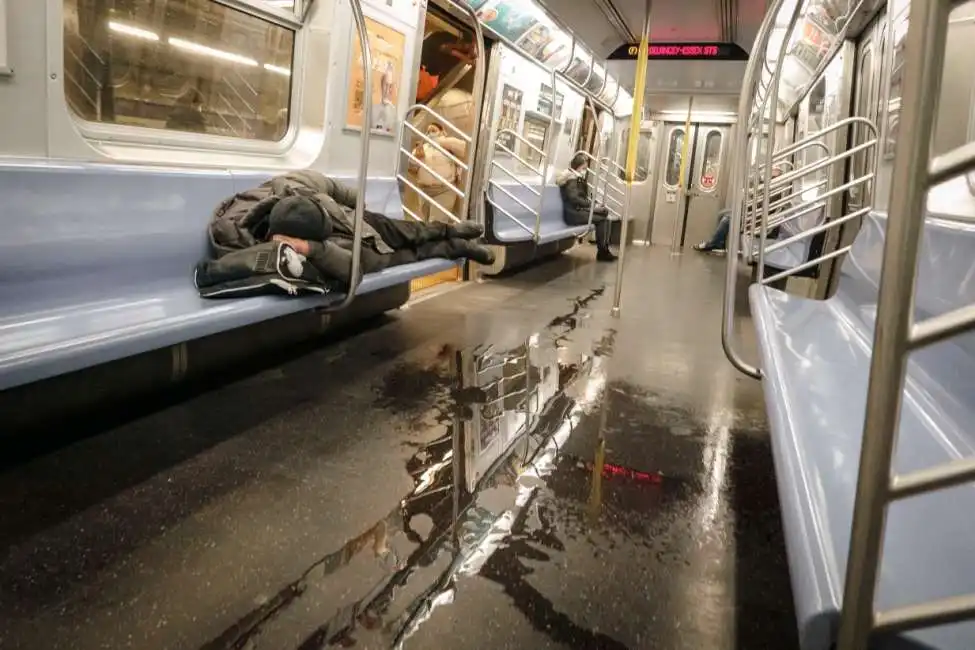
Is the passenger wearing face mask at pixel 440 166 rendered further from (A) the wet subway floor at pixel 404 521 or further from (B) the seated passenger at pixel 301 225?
(A) the wet subway floor at pixel 404 521

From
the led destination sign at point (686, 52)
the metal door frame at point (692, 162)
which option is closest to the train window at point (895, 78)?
the led destination sign at point (686, 52)

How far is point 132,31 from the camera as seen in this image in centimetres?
276

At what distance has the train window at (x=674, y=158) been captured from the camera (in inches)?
487

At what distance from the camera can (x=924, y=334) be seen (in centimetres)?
65

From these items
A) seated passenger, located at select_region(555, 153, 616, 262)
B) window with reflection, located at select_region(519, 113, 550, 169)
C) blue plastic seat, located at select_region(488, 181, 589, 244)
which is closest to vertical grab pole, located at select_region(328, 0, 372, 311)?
blue plastic seat, located at select_region(488, 181, 589, 244)

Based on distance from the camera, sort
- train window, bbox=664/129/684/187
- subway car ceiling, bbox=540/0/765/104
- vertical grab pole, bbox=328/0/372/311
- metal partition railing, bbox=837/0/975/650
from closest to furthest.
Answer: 1. metal partition railing, bbox=837/0/975/650
2. vertical grab pole, bbox=328/0/372/311
3. subway car ceiling, bbox=540/0/765/104
4. train window, bbox=664/129/684/187

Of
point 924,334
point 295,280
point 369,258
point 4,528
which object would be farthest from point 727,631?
point 369,258

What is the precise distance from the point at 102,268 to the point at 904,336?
8.19 feet

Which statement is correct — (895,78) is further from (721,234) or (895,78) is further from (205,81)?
(721,234)

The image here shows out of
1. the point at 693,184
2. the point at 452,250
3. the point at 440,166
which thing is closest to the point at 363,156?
the point at 452,250

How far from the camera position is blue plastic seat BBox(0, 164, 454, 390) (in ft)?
6.32

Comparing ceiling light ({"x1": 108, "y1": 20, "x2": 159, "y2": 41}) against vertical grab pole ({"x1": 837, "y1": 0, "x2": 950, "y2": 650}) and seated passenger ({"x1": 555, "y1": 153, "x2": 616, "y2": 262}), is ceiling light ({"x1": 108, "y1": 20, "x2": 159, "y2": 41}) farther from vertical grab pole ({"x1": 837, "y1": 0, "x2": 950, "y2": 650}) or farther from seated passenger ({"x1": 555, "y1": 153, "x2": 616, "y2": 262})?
seated passenger ({"x1": 555, "y1": 153, "x2": 616, "y2": 262})

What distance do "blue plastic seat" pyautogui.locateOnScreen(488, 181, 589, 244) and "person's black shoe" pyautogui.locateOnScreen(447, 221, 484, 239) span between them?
218 cm

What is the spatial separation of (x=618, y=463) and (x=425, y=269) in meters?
1.73
